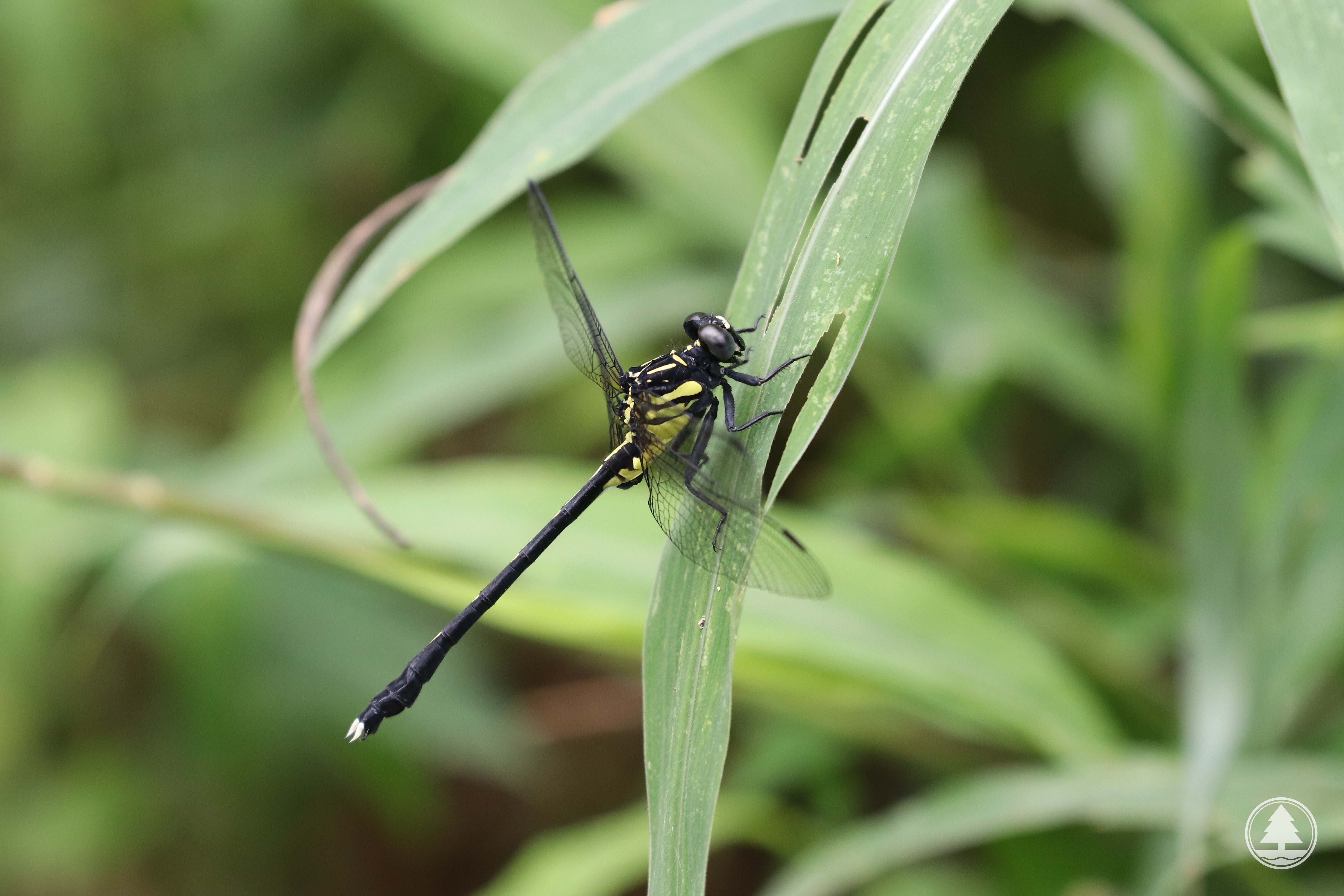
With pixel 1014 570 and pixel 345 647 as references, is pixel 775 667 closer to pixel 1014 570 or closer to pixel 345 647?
pixel 1014 570

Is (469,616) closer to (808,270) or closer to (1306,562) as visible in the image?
(808,270)

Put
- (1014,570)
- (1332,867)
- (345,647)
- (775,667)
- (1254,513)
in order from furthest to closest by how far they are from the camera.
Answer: (345,647)
(1014,570)
(1254,513)
(1332,867)
(775,667)

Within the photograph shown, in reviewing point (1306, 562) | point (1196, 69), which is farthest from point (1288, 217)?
point (1306, 562)

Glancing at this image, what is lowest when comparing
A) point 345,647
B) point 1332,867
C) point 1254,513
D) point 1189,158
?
point 1332,867

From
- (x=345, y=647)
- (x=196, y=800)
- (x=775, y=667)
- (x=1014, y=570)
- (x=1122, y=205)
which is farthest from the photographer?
(x=196, y=800)

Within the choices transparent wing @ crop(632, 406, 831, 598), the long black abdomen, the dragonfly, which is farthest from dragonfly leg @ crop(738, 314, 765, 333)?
the long black abdomen

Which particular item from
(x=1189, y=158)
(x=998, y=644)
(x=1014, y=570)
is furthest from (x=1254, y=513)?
(x=1189, y=158)
